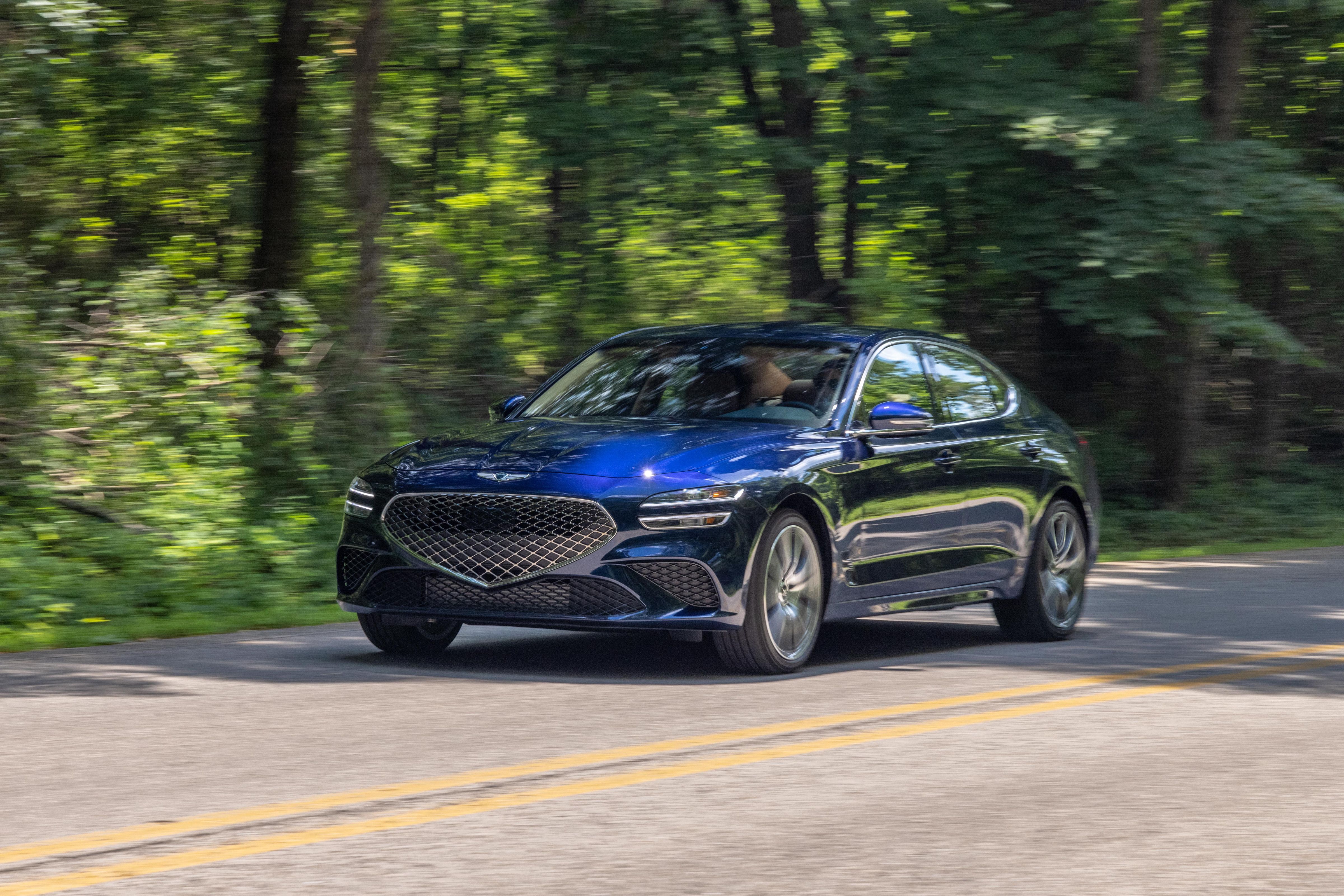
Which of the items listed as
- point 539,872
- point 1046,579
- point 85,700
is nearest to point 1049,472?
point 1046,579

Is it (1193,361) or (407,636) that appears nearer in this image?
(407,636)

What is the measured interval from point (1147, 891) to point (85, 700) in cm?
449

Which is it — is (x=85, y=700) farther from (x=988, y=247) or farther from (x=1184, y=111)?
(x=1184, y=111)

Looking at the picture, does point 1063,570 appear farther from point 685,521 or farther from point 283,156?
point 283,156

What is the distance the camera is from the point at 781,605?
8.48 meters

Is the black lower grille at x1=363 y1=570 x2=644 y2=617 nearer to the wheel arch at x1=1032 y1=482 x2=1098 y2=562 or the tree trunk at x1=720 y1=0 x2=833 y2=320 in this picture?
the wheel arch at x1=1032 y1=482 x2=1098 y2=562

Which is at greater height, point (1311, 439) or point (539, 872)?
point (539, 872)

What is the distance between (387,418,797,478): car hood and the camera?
27.0 feet

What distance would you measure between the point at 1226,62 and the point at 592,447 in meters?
12.4

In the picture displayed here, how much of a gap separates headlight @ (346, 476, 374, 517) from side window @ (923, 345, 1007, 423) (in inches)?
125

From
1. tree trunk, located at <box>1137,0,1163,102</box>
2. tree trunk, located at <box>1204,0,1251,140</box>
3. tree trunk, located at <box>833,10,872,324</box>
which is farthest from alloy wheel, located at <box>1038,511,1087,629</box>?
tree trunk, located at <box>1204,0,1251,140</box>

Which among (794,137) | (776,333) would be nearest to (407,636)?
(776,333)

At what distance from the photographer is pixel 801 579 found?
8625mm

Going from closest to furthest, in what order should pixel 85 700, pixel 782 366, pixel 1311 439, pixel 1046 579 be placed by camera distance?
1. pixel 85 700
2. pixel 782 366
3. pixel 1046 579
4. pixel 1311 439
